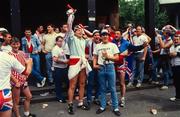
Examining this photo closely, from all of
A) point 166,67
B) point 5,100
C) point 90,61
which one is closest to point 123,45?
point 90,61

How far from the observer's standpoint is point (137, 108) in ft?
30.8

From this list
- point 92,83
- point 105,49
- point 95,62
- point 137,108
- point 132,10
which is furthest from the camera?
point 132,10

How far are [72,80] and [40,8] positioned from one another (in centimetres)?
693

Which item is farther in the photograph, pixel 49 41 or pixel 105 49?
pixel 49 41

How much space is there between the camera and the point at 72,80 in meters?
9.07

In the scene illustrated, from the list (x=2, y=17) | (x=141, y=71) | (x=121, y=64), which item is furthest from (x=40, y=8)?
(x=121, y=64)

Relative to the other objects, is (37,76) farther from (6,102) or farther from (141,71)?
(6,102)

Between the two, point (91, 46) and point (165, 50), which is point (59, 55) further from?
point (165, 50)

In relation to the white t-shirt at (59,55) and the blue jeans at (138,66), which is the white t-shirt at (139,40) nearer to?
the blue jeans at (138,66)

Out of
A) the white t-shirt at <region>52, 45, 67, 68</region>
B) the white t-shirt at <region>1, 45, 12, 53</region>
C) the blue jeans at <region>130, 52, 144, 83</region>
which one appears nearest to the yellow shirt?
the white t-shirt at <region>52, 45, 67, 68</region>

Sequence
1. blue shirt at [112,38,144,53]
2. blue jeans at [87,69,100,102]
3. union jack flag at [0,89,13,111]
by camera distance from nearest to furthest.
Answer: union jack flag at [0,89,13,111], blue jeans at [87,69,100,102], blue shirt at [112,38,144,53]

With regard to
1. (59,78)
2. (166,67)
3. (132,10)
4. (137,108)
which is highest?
(132,10)

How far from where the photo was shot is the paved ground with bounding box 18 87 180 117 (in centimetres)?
889

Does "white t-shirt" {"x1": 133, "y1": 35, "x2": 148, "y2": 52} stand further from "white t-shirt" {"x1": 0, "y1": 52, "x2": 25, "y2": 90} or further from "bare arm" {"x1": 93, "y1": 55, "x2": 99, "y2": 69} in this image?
"white t-shirt" {"x1": 0, "y1": 52, "x2": 25, "y2": 90}
